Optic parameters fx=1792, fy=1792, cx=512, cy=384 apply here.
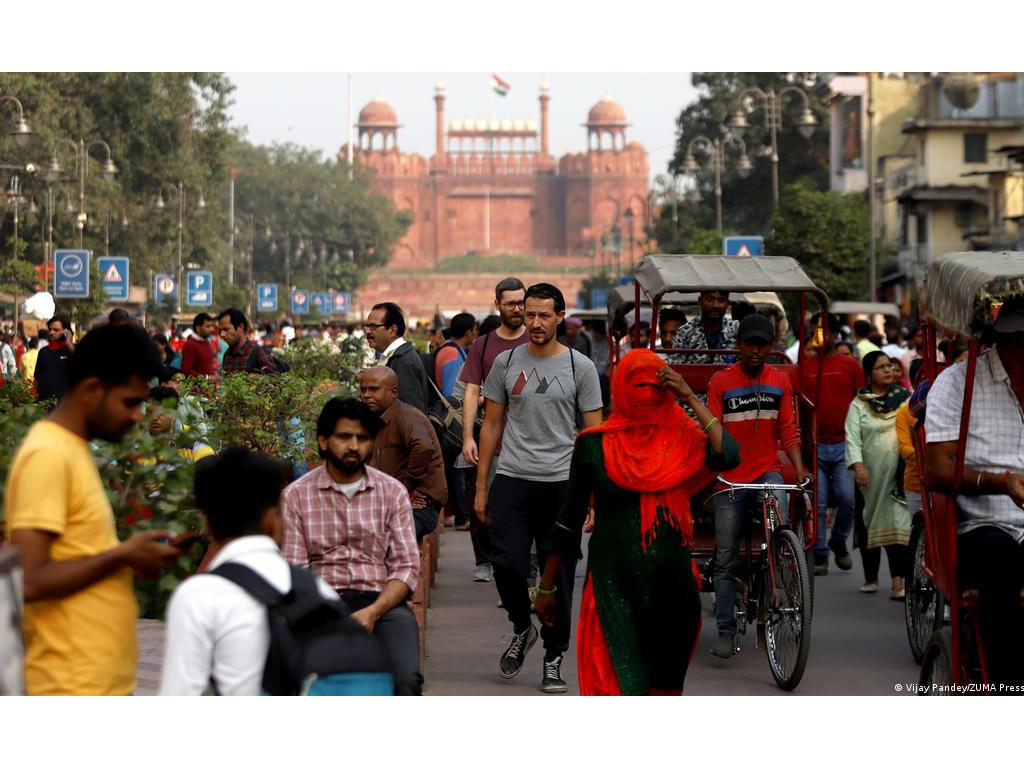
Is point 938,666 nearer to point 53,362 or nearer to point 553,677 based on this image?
point 553,677

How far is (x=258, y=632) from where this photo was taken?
11.0 feet

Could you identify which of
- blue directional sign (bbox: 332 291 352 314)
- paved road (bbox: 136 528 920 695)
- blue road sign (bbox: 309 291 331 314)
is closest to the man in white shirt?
paved road (bbox: 136 528 920 695)

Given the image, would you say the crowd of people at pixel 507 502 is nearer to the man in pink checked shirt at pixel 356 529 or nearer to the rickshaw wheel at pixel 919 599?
the man in pink checked shirt at pixel 356 529

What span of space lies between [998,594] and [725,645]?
8.98ft

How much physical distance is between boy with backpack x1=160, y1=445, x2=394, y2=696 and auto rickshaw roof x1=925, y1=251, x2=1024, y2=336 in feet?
7.68

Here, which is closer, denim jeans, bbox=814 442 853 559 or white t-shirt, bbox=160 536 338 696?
white t-shirt, bbox=160 536 338 696

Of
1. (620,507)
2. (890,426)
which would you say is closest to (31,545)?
(620,507)

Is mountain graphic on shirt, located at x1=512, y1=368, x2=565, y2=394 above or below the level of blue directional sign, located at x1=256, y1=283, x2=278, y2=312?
below

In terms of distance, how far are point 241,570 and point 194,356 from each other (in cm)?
1124

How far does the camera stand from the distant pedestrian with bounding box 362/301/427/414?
29.0 feet

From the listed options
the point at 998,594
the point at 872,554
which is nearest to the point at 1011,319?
the point at 998,594

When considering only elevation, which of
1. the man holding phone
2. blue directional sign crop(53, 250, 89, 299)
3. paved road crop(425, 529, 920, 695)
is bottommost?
paved road crop(425, 529, 920, 695)

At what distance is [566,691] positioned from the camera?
7.00 meters

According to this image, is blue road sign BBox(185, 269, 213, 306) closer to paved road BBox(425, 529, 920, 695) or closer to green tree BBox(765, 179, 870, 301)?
green tree BBox(765, 179, 870, 301)
